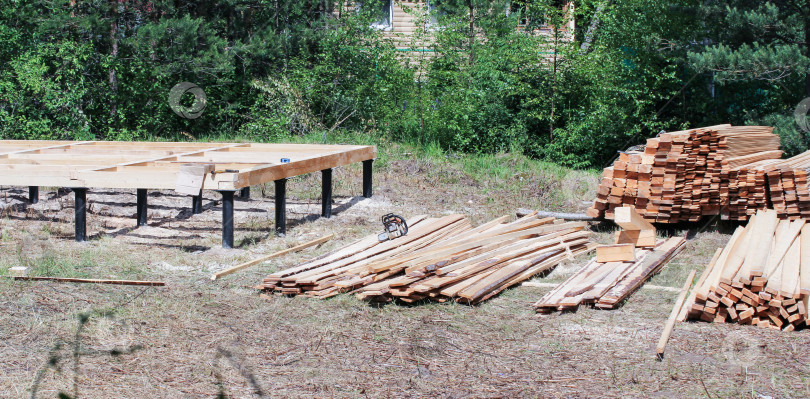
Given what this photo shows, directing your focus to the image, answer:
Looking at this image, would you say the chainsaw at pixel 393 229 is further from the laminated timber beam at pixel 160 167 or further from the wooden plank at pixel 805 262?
the wooden plank at pixel 805 262

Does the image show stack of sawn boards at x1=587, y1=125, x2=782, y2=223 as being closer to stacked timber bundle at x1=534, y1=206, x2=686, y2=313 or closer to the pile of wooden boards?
stacked timber bundle at x1=534, y1=206, x2=686, y2=313

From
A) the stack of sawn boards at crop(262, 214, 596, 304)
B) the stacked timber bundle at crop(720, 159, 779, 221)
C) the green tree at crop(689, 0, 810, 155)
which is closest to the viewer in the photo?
the stack of sawn boards at crop(262, 214, 596, 304)

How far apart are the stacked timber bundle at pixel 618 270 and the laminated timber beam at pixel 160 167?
12.4 feet

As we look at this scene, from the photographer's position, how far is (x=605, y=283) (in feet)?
22.5

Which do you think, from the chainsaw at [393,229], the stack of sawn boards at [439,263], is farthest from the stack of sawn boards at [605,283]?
the chainsaw at [393,229]

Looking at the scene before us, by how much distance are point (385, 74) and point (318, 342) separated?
42.8ft

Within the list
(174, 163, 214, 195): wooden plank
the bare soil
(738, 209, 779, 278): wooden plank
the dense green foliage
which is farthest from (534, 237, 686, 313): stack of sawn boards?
the dense green foliage

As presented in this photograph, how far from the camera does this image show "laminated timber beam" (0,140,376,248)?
8.34 metres

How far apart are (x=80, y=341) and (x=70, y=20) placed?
12.0 meters

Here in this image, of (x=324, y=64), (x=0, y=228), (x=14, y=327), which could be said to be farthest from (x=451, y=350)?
(x=324, y=64)

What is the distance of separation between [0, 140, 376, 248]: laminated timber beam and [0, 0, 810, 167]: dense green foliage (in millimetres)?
3901

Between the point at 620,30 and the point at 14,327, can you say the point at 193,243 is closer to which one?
the point at 14,327

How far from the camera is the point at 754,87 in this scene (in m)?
14.4

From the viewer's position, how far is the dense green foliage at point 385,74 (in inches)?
577
